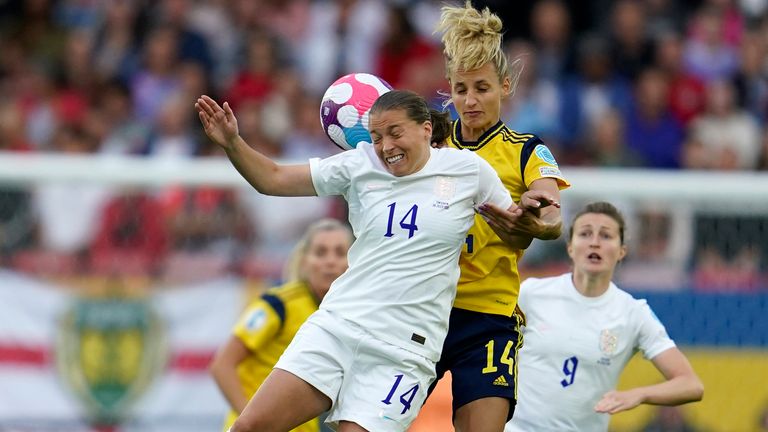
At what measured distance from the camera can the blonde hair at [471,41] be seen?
17.7ft

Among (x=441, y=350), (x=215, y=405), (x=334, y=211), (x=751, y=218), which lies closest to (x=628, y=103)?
(x=751, y=218)

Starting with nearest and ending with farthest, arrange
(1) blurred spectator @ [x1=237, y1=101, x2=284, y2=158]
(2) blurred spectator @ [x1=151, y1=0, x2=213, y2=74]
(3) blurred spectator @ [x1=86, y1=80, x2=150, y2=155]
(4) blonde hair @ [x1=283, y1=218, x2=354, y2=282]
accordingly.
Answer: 1. (4) blonde hair @ [x1=283, y1=218, x2=354, y2=282]
2. (1) blurred spectator @ [x1=237, y1=101, x2=284, y2=158]
3. (3) blurred spectator @ [x1=86, y1=80, x2=150, y2=155]
4. (2) blurred spectator @ [x1=151, y1=0, x2=213, y2=74]

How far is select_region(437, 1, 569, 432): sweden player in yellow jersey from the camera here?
5.30 m

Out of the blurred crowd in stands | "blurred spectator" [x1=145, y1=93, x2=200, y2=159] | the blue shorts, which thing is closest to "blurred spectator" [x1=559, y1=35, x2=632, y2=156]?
the blurred crowd in stands

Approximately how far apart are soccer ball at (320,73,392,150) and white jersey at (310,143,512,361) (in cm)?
29

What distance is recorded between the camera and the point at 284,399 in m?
4.96

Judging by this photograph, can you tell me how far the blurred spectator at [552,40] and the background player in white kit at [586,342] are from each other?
5.40m

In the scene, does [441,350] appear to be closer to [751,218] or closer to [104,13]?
[751,218]

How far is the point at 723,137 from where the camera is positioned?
36.3 ft

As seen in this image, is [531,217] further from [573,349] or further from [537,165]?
[573,349]

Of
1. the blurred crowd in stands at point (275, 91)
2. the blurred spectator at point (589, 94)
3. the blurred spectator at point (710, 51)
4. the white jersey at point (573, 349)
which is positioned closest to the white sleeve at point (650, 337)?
the white jersey at point (573, 349)

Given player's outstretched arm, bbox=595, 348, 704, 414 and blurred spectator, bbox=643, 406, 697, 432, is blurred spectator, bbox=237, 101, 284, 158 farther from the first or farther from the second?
player's outstretched arm, bbox=595, 348, 704, 414

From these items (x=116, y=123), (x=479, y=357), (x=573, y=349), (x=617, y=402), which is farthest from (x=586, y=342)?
(x=116, y=123)

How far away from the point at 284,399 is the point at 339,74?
22.8ft
